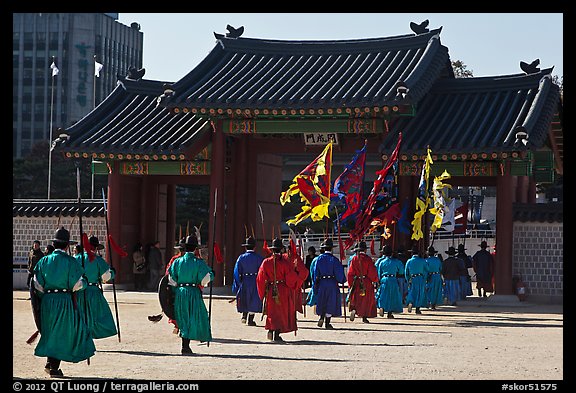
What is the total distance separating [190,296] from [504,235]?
11642 millimetres

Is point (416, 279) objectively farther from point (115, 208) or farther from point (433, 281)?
point (115, 208)

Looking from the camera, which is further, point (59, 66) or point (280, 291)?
point (59, 66)

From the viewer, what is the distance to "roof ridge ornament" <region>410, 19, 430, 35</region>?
28.1m

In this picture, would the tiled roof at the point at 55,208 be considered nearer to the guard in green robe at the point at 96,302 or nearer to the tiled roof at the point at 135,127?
the tiled roof at the point at 135,127

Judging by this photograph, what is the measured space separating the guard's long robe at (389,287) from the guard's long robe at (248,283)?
3.19 metres

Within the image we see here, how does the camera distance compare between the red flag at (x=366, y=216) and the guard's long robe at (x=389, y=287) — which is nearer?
the red flag at (x=366, y=216)

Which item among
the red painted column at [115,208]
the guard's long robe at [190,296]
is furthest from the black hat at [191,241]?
the red painted column at [115,208]

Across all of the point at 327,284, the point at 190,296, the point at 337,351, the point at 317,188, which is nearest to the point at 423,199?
the point at 317,188

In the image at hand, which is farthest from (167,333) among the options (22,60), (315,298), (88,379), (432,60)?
(22,60)

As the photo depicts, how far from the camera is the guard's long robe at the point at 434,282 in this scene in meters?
22.5

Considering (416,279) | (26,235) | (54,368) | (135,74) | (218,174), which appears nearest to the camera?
(54,368)

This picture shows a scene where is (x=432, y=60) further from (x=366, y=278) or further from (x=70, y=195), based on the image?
(x=70, y=195)

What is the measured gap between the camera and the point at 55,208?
28609mm
